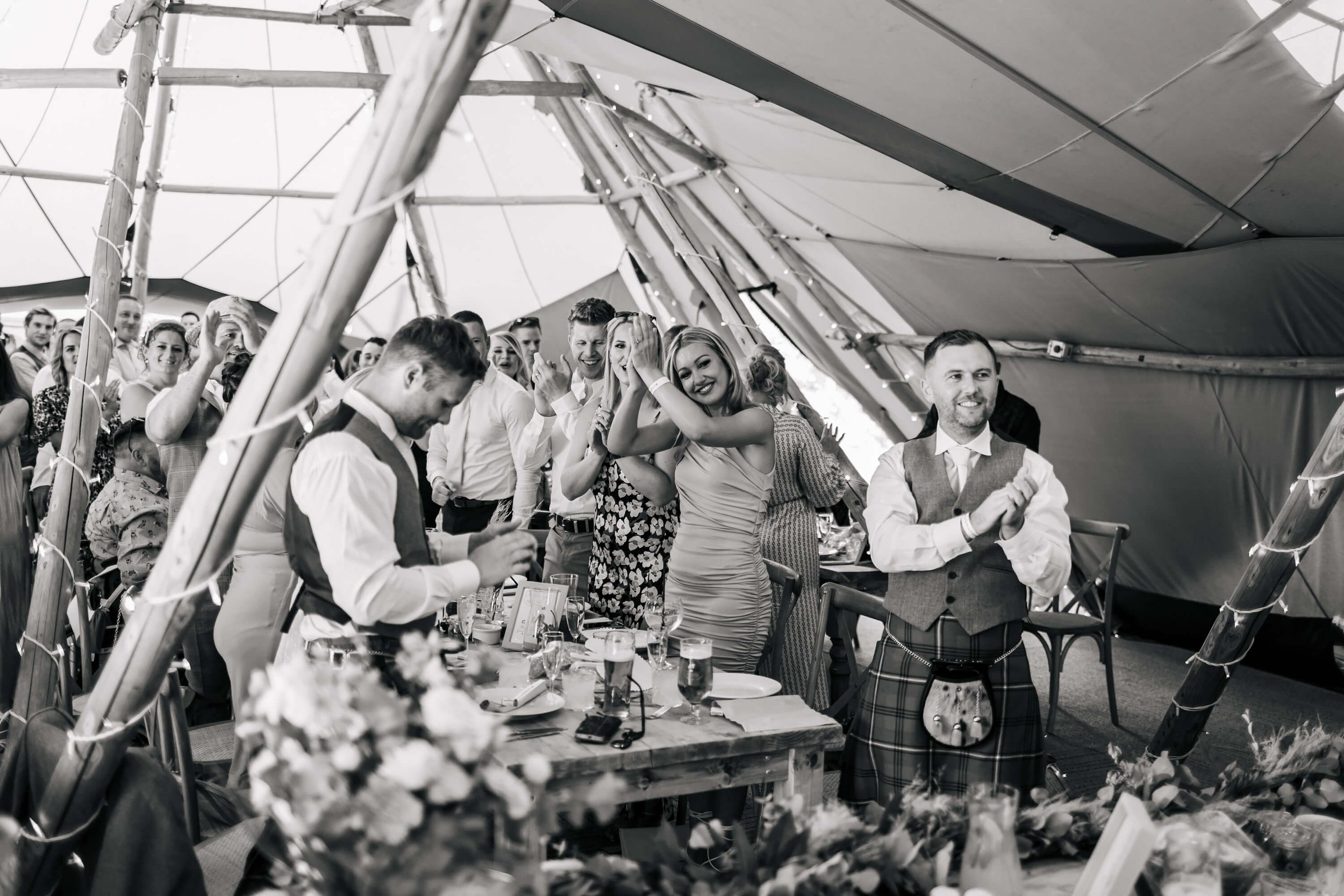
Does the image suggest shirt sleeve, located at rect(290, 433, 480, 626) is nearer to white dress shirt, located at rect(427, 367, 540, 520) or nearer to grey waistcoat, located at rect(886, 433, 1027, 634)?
grey waistcoat, located at rect(886, 433, 1027, 634)

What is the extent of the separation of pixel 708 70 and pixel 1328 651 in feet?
14.4

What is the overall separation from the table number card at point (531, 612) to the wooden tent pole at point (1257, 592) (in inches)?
66.4

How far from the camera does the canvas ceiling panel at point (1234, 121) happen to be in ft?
10.2

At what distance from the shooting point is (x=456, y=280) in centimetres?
1078

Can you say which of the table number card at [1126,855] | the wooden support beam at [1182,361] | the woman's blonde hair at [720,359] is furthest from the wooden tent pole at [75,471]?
the wooden support beam at [1182,361]

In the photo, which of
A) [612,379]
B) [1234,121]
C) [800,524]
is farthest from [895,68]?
[800,524]

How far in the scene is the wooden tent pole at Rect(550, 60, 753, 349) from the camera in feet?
25.4

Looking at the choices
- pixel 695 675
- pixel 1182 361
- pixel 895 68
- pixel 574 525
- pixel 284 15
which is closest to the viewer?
pixel 695 675

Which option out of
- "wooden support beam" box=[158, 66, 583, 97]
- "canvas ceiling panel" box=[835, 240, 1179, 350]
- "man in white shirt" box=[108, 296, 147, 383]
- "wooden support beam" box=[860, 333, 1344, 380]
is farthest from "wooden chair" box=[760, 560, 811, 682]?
"wooden support beam" box=[158, 66, 583, 97]

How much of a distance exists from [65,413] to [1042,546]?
420 cm

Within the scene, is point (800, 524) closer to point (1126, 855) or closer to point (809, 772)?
point (809, 772)

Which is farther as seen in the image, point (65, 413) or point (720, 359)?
point (65, 413)

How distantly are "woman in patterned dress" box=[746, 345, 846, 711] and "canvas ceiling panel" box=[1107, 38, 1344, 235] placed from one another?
1.57 metres

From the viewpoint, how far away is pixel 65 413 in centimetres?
453
